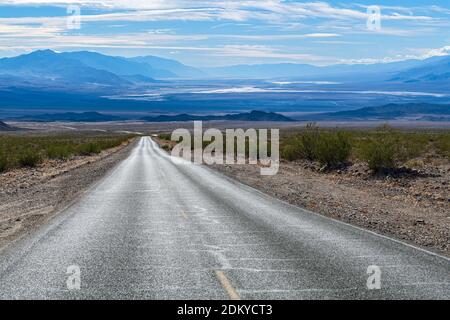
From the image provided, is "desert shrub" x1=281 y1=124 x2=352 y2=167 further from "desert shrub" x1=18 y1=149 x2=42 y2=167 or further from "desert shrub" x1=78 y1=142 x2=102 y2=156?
"desert shrub" x1=78 y1=142 x2=102 y2=156

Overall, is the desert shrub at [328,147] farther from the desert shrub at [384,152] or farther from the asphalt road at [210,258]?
the asphalt road at [210,258]

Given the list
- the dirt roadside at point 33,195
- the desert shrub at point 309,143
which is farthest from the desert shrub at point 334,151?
the dirt roadside at point 33,195

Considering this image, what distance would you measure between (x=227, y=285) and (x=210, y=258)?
73.8 inches

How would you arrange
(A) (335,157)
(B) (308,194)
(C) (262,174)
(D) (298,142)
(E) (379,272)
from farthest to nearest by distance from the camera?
(D) (298,142)
(A) (335,157)
(C) (262,174)
(B) (308,194)
(E) (379,272)

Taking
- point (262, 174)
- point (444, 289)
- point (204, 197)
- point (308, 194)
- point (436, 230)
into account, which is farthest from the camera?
point (262, 174)

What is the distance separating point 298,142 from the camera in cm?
4066

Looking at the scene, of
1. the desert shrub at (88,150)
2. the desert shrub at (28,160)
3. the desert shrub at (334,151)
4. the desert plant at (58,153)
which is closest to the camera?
the desert shrub at (334,151)

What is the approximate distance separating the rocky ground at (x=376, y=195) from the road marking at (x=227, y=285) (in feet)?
15.5

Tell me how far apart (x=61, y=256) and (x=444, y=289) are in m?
6.23

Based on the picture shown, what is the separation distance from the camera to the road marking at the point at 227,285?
8.05 metres

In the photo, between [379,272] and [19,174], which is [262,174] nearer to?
[19,174]

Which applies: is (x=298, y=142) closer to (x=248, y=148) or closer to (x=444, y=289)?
(x=248, y=148)

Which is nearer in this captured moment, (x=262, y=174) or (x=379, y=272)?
(x=379, y=272)
